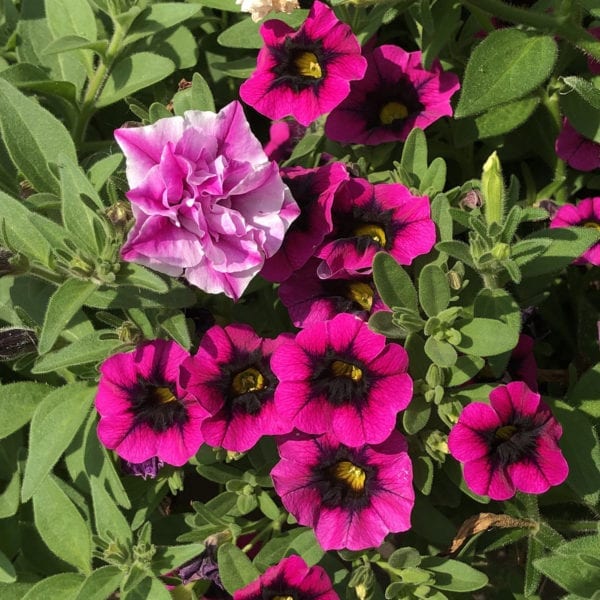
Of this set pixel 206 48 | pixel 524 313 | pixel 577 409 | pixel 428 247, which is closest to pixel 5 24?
pixel 206 48

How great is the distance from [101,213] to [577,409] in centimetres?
150

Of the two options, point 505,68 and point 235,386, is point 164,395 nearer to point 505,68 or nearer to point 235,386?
point 235,386

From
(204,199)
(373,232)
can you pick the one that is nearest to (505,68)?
(373,232)

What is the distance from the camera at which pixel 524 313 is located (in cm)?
264

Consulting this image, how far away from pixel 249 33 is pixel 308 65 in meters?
0.34

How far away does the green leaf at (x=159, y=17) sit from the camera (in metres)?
2.63

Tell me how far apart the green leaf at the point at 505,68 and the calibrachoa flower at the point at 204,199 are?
0.87 meters

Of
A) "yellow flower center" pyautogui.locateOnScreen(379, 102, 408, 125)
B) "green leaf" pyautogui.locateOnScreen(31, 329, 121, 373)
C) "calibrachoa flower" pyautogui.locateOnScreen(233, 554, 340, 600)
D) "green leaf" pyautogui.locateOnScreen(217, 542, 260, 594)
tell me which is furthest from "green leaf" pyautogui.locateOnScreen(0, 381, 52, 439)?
"yellow flower center" pyautogui.locateOnScreen(379, 102, 408, 125)

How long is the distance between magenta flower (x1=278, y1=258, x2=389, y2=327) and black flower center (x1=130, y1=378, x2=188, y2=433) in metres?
0.40

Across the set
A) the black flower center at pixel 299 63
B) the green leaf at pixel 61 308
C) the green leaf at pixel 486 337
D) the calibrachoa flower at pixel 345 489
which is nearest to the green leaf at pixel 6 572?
the green leaf at pixel 61 308

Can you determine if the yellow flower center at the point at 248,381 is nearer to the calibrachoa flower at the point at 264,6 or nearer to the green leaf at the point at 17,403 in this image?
the green leaf at the point at 17,403

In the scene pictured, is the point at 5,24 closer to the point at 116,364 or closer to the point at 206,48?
the point at 206,48

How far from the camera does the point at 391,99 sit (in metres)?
2.87

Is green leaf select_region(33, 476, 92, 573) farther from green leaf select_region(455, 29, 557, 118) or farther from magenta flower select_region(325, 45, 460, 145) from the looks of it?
green leaf select_region(455, 29, 557, 118)
